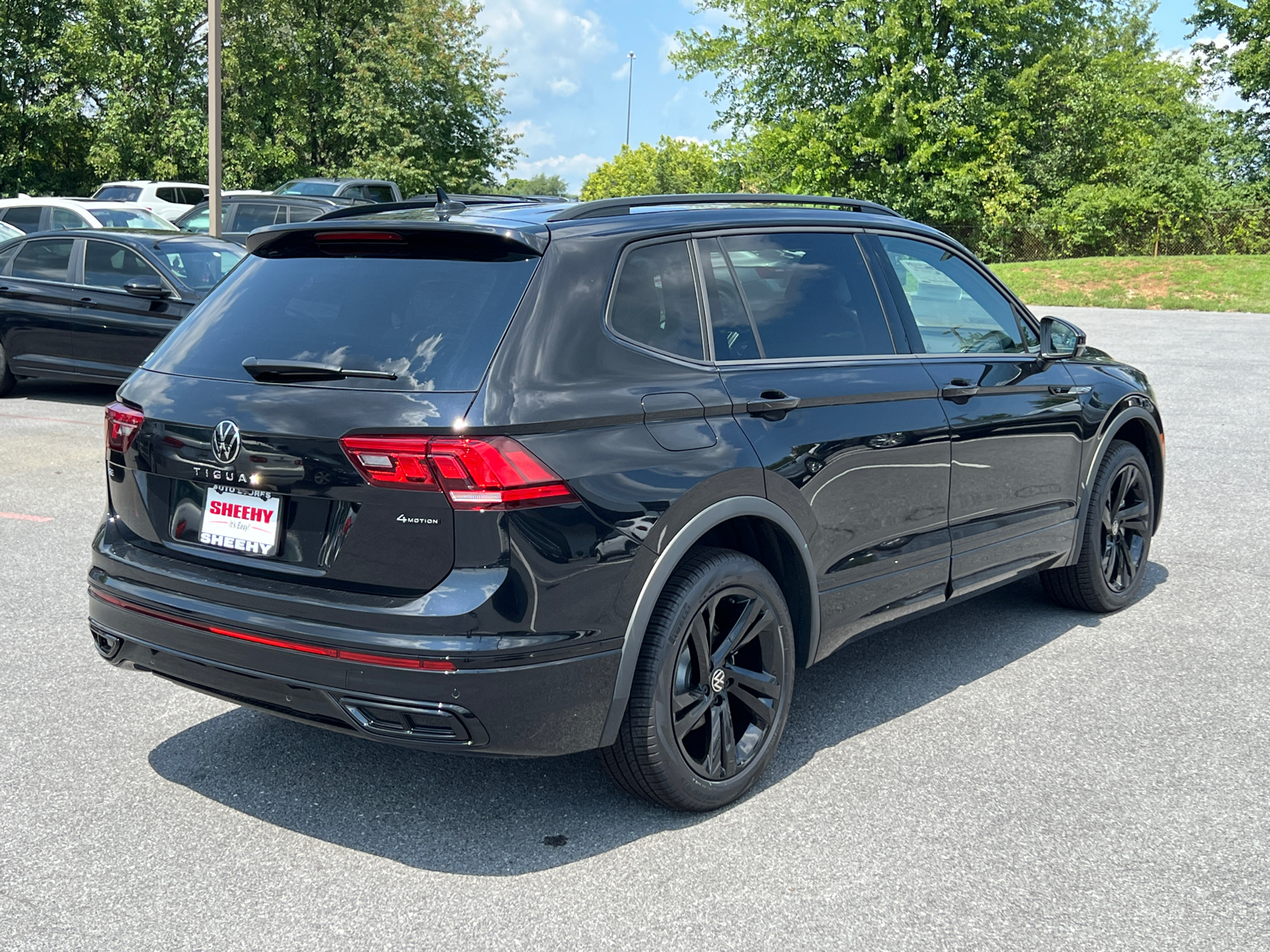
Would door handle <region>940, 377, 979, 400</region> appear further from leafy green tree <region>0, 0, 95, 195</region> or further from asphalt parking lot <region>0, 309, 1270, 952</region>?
leafy green tree <region>0, 0, 95, 195</region>

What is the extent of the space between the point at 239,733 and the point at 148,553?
960 millimetres

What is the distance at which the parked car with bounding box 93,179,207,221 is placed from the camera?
82.9 feet

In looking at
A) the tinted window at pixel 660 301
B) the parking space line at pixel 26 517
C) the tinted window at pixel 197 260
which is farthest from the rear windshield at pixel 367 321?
the tinted window at pixel 197 260

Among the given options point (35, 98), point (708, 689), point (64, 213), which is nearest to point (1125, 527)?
point (708, 689)

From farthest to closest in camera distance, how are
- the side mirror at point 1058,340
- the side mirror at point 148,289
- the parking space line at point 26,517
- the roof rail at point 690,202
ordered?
the side mirror at point 148,289
the parking space line at point 26,517
the side mirror at point 1058,340
the roof rail at point 690,202

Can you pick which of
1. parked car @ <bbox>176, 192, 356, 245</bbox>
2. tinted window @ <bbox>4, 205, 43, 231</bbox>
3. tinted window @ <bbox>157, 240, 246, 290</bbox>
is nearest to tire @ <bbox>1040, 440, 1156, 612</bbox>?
tinted window @ <bbox>157, 240, 246, 290</bbox>

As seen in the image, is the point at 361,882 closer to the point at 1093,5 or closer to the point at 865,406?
the point at 865,406

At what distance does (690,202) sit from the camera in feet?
13.8

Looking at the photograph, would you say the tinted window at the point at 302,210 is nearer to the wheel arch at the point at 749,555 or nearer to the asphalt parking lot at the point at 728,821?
the asphalt parking lot at the point at 728,821

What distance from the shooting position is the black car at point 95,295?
1162 centimetres

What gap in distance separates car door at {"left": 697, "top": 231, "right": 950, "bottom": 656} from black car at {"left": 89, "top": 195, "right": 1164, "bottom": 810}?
12 millimetres

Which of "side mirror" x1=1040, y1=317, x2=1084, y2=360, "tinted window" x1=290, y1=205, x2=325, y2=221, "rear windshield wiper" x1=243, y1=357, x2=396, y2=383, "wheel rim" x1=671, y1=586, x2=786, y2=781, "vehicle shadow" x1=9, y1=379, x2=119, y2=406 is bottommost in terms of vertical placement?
"vehicle shadow" x1=9, y1=379, x2=119, y2=406

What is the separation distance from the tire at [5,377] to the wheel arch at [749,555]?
35.8ft

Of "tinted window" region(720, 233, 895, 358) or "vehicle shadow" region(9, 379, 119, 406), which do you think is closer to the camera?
"tinted window" region(720, 233, 895, 358)
